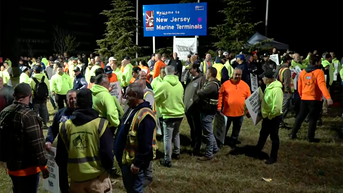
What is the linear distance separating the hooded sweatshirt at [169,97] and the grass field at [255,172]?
125 cm

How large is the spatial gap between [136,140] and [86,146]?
625 millimetres

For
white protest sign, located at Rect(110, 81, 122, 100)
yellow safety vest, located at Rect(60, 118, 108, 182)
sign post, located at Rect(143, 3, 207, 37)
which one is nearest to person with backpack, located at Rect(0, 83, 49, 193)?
yellow safety vest, located at Rect(60, 118, 108, 182)

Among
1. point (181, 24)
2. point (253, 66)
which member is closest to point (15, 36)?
point (181, 24)

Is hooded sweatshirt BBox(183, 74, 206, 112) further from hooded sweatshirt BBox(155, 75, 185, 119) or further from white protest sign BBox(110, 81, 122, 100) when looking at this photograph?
white protest sign BBox(110, 81, 122, 100)

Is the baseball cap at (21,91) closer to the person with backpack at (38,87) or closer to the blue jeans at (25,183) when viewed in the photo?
the blue jeans at (25,183)

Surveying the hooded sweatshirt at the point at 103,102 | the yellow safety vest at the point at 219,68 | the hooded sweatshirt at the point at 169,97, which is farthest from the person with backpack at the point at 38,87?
the yellow safety vest at the point at 219,68

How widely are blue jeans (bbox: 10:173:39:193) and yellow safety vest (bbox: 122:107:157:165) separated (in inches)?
50.5

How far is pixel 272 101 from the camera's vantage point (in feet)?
23.9

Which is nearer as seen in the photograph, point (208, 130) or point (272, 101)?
point (272, 101)

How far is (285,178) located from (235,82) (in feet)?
8.09

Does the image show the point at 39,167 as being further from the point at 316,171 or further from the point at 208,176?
the point at 316,171

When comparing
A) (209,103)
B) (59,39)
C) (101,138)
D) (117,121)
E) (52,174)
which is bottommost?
(52,174)


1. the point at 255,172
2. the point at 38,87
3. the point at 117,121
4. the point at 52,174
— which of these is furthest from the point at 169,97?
the point at 38,87

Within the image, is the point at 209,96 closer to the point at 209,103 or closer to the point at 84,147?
the point at 209,103
